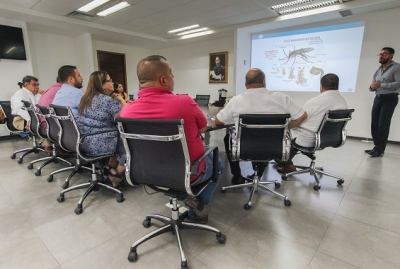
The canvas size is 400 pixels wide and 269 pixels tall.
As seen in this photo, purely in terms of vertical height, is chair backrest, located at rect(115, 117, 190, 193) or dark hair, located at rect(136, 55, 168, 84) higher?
dark hair, located at rect(136, 55, 168, 84)

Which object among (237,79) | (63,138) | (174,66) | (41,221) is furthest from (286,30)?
(41,221)

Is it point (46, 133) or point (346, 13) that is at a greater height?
point (346, 13)

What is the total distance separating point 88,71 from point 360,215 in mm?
6722

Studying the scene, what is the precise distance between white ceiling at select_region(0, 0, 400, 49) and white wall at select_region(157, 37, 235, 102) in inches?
19.9

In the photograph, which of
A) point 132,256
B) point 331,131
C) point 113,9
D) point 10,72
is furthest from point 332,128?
point 10,72

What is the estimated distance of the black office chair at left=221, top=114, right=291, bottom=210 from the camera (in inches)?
67.4

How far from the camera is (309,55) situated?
4.96m

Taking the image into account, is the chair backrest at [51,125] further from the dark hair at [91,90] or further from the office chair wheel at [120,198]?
the office chair wheel at [120,198]

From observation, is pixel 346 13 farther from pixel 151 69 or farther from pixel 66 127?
pixel 66 127

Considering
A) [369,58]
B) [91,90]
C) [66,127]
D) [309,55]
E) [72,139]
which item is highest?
[309,55]

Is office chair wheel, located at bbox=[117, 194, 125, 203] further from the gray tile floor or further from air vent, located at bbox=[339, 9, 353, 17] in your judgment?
air vent, located at bbox=[339, 9, 353, 17]

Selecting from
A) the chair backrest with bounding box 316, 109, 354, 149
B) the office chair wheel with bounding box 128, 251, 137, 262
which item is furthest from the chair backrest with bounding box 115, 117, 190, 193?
the chair backrest with bounding box 316, 109, 354, 149

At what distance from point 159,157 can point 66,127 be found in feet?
4.39

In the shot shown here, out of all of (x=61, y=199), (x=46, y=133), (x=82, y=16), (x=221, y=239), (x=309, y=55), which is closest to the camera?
(x=221, y=239)
